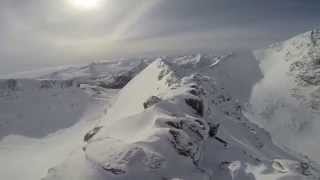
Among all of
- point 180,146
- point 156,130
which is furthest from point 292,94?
point 180,146

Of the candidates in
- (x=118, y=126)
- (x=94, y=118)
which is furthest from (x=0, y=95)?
(x=118, y=126)

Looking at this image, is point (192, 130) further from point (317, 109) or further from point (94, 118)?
point (317, 109)

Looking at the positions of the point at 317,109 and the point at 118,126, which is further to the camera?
the point at 317,109

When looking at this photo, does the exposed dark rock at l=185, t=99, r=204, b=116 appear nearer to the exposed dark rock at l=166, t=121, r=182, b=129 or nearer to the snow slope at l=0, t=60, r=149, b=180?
the exposed dark rock at l=166, t=121, r=182, b=129

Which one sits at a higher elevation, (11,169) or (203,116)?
(203,116)

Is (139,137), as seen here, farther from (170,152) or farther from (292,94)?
(292,94)

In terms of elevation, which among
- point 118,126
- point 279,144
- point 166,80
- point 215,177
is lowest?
point 279,144

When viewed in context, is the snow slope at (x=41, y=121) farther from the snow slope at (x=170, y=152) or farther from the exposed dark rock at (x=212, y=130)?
the exposed dark rock at (x=212, y=130)
